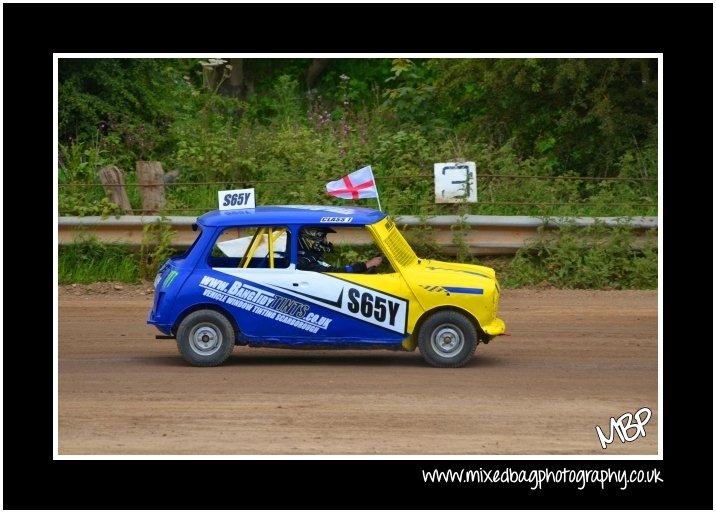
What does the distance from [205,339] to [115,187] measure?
6.26 meters

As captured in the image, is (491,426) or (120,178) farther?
(120,178)

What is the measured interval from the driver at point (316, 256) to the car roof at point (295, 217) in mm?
118

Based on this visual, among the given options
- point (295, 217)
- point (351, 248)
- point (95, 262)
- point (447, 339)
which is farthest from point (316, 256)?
point (95, 262)

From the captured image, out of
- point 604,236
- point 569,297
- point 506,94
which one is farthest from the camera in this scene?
point 506,94

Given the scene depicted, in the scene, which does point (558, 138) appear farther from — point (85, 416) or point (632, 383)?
point (85, 416)

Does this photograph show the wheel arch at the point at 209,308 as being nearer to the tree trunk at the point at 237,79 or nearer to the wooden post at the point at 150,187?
the wooden post at the point at 150,187

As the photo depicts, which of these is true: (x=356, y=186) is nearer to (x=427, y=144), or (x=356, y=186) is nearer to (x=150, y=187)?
(x=150, y=187)

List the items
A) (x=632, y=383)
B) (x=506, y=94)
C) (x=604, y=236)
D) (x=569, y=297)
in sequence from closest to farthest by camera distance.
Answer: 1. (x=632, y=383)
2. (x=569, y=297)
3. (x=604, y=236)
4. (x=506, y=94)

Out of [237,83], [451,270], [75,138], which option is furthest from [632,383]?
[237,83]

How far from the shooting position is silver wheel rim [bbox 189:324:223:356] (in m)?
11.1

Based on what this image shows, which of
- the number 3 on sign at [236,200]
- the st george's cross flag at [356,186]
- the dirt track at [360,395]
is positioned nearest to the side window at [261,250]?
the number 3 on sign at [236,200]

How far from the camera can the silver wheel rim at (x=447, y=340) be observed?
1100 cm

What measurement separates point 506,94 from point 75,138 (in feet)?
24.7

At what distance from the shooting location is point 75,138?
20.1 meters
